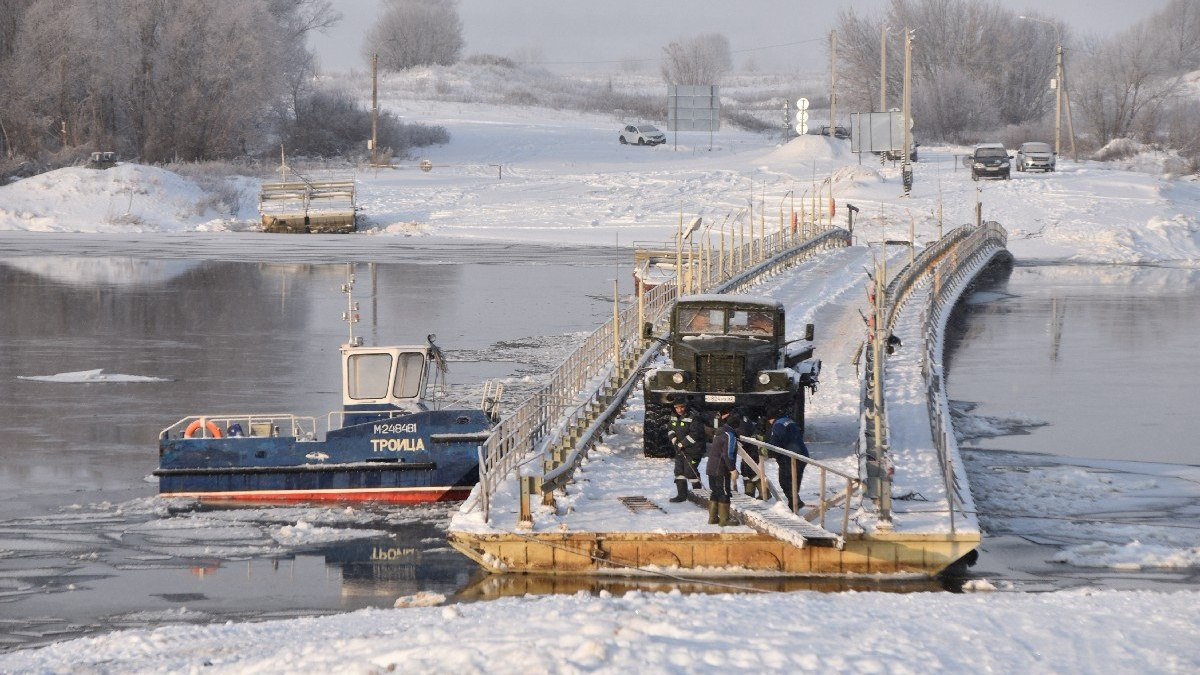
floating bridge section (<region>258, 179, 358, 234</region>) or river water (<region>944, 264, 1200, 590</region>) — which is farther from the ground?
floating bridge section (<region>258, 179, 358, 234</region>)

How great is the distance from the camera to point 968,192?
73.8m

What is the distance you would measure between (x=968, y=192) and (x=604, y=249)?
19.1 meters

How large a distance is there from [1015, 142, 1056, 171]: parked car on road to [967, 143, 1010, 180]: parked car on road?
363 centimetres

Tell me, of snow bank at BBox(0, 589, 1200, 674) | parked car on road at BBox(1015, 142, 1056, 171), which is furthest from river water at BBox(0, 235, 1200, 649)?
parked car on road at BBox(1015, 142, 1056, 171)

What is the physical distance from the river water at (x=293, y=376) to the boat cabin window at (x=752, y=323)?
440 cm

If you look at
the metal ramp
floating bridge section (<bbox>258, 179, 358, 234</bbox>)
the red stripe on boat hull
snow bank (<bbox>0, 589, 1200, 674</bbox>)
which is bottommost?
the red stripe on boat hull

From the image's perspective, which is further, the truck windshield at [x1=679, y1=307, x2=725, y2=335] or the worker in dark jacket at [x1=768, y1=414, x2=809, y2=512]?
the truck windshield at [x1=679, y1=307, x2=725, y2=335]

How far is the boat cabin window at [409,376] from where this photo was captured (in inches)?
957

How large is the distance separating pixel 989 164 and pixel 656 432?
5791cm

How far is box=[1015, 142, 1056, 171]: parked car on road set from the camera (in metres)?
79.8

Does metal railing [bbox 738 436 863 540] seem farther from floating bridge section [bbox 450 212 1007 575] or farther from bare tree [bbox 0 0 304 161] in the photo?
bare tree [bbox 0 0 304 161]

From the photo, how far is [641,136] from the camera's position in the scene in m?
104

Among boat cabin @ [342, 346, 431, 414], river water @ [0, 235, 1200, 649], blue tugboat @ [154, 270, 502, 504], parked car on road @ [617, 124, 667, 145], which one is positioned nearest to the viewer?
river water @ [0, 235, 1200, 649]

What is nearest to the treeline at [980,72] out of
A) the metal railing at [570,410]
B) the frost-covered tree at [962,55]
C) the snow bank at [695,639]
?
the frost-covered tree at [962,55]
